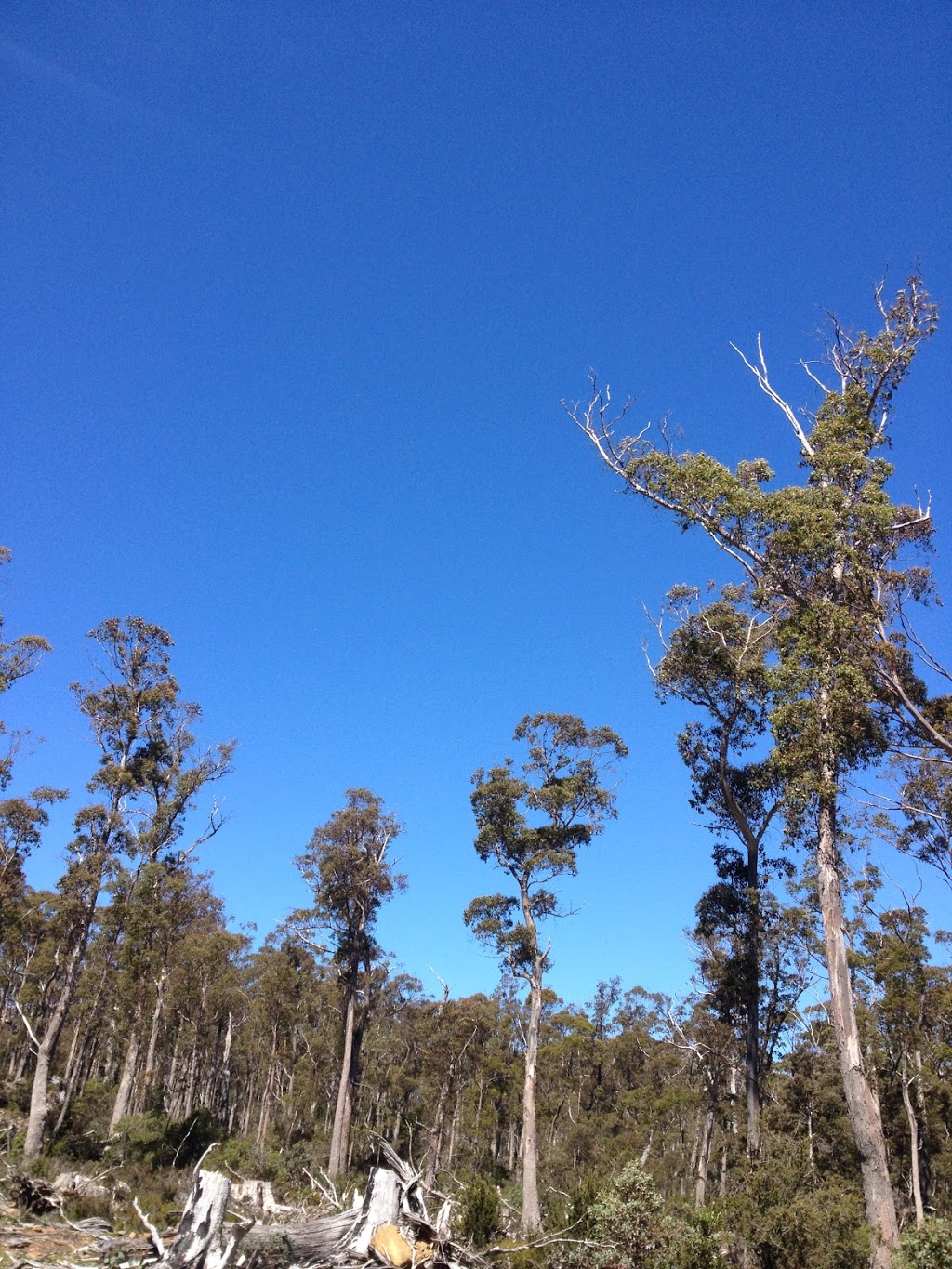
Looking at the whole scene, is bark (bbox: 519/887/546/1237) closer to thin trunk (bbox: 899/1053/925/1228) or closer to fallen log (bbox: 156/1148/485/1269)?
fallen log (bbox: 156/1148/485/1269)

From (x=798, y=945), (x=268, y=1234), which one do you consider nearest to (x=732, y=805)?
(x=798, y=945)

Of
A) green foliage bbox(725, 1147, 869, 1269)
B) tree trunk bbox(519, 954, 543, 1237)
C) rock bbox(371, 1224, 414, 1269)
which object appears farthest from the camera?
tree trunk bbox(519, 954, 543, 1237)

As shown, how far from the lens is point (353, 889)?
1096 inches

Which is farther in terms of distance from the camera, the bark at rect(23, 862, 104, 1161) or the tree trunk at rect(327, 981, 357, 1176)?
the tree trunk at rect(327, 981, 357, 1176)

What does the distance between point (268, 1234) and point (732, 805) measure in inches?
547

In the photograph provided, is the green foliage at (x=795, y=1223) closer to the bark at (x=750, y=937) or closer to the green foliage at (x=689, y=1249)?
the green foliage at (x=689, y=1249)

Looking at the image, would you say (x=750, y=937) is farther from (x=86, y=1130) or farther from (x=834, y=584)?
(x=86, y=1130)

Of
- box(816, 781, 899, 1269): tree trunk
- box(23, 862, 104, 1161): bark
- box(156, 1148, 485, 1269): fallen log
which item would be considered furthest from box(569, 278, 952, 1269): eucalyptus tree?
box(23, 862, 104, 1161): bark

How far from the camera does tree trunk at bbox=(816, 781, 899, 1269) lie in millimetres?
11188

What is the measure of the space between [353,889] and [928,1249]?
20006mm

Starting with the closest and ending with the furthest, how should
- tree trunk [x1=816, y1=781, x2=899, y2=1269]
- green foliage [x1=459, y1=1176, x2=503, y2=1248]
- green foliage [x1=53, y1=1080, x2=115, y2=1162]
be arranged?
tree trunk [x1=816, y1=781, x2=899, y2=1269] → green foliage [x1=459, y1=1176, x2=503, y2=1248] → green foliage [x1=53, y1=1080, x2=115, y2=1162]

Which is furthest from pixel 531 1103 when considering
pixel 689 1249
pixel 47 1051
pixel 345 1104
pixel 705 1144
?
pixel 705 1144

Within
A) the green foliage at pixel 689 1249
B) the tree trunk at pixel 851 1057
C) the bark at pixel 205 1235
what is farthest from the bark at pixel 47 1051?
the tree trunk at pixel 851 1057

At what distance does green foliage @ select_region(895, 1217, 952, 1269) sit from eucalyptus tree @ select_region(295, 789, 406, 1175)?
63.7 feet
